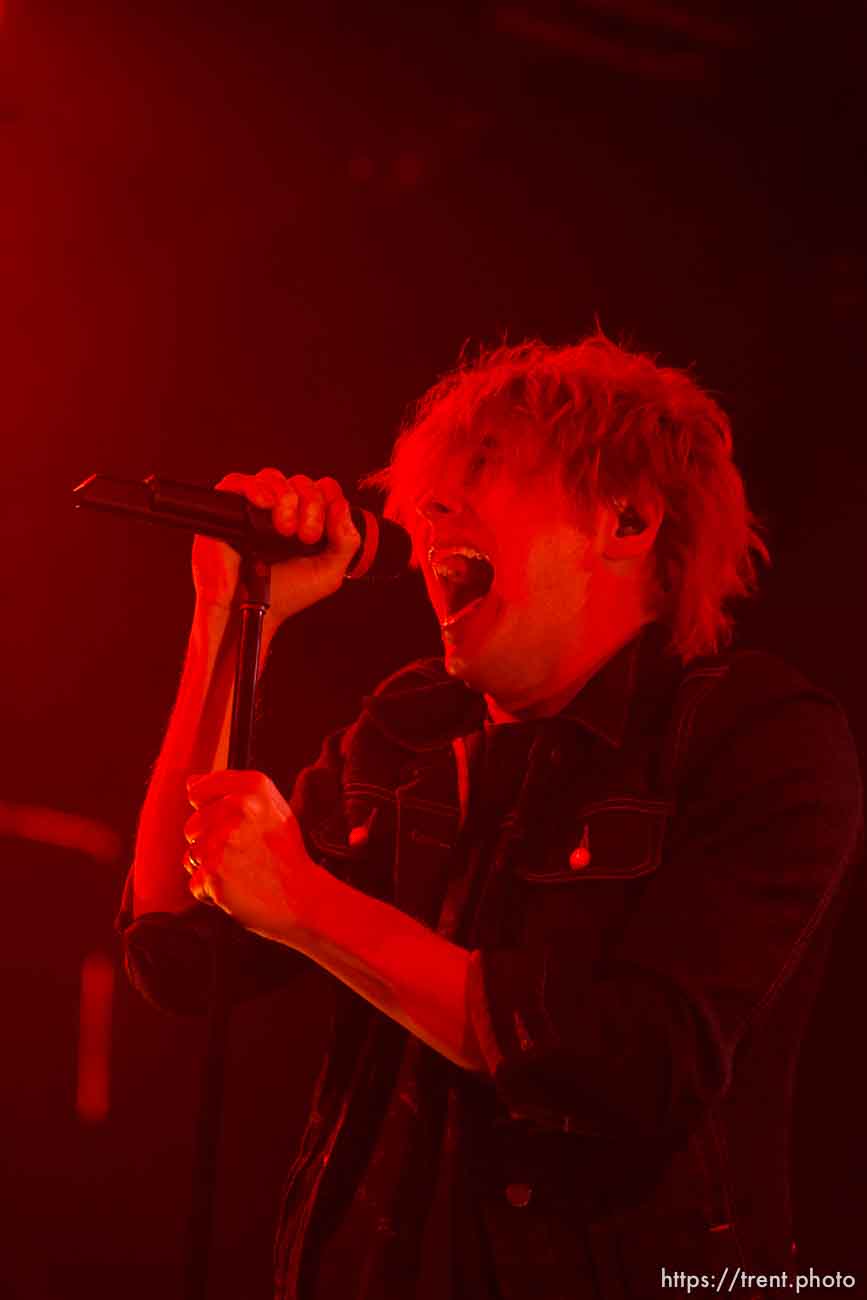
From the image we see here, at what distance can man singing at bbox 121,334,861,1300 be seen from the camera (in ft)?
4.94

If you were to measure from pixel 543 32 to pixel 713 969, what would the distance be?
2083mm

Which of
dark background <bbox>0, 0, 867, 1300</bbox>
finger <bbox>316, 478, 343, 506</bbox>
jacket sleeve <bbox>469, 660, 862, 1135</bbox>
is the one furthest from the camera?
dark background <bbox>0, 0, 867, 1300</bbox>

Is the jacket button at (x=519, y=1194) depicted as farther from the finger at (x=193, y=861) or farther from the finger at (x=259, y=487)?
the finger at (x=259, y=487)

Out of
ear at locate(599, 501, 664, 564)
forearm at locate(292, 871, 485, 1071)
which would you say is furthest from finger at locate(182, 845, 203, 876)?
ear at locate(599, 501, 664, 564)

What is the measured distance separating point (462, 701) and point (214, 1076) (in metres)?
0.69

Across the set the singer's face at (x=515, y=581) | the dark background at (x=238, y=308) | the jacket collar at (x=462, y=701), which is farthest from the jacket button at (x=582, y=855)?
the dark background at (x=238, y=308)

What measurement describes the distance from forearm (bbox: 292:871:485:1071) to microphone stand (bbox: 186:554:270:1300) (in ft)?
0.33

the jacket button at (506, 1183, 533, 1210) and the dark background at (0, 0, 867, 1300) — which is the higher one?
the dark background at (0, 0, 867, 1300)

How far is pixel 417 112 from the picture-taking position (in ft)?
9.65

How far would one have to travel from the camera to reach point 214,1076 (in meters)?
1.49

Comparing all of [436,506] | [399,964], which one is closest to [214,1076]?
[399,964]

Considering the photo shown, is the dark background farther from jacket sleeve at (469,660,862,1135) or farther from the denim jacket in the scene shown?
jacket sleeve at (469,660,862,1135)

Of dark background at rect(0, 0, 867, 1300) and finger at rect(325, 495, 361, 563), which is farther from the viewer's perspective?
dark background at rect(0, 0, 867, 1300)

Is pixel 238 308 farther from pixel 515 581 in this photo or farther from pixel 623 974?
pixel 623 974
